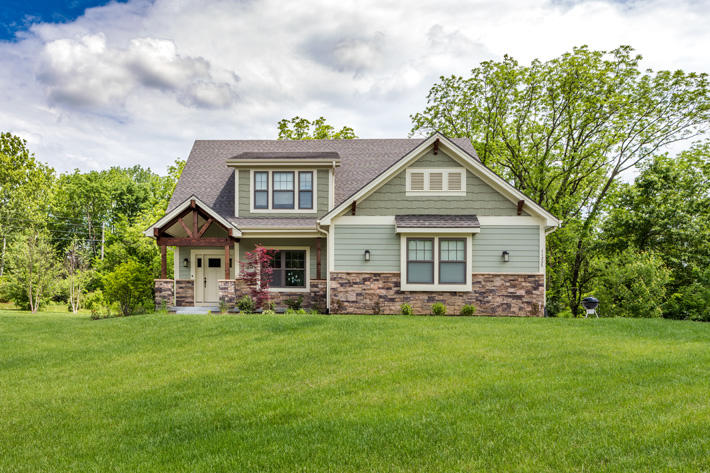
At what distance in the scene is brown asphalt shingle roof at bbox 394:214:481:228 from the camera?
558 inches

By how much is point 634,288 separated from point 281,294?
12.6m

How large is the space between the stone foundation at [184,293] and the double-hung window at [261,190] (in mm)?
3987

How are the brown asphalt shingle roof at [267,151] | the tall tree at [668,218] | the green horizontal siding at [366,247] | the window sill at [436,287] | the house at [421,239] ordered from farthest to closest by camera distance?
the brown asphalt shingle roof at [267,151] → the tall tree at [668,218] → the green horizontal siding at [366,247] → the house at [421,239] → the window sill at [436,287]

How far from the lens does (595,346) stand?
8.72m

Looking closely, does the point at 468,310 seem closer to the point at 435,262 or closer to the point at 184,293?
the point at 435,262

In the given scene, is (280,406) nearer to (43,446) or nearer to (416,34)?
(43,446)

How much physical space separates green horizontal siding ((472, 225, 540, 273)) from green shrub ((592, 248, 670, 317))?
317cm

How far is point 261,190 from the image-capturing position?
1692 cm

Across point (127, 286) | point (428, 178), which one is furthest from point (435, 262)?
point (127, 286)

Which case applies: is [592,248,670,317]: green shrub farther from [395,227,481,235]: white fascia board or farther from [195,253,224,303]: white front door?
[195,253,224,303]: white front door

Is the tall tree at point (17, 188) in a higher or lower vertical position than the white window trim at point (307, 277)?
higher

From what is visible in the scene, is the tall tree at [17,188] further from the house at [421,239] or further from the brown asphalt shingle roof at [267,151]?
the house at [421,239]

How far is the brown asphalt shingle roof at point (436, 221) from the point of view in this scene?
14180mm

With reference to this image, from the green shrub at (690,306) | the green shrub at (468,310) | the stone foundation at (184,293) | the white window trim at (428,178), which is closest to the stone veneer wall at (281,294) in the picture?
the stone foundation at (184,293)
